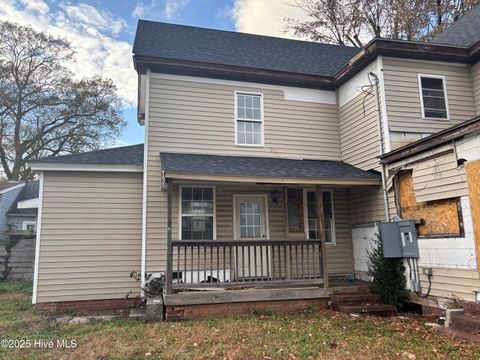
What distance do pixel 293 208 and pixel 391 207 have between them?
2.31 metres

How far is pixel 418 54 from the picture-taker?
25.9 feet

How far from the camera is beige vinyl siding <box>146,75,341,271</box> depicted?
7.79 metres

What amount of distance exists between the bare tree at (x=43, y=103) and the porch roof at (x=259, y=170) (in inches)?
683

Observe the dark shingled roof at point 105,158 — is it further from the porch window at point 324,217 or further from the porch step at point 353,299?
the porch step at point 353,299

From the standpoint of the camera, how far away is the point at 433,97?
8.12 m

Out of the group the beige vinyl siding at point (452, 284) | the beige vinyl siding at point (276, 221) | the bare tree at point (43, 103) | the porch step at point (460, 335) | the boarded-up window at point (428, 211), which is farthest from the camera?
the bare tree at point (43, 103)

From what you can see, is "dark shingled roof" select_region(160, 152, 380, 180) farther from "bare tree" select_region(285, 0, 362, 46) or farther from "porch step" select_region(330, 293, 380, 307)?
"bare tree" select_region(285, 0, 362, 46)

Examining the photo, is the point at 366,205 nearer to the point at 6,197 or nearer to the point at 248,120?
the point at 248,120

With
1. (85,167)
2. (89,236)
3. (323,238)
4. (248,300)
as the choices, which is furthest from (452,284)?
(85,167)

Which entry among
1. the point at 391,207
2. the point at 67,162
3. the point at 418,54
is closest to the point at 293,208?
the point at 391,207

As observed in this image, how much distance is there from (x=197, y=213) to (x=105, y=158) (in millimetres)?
2491

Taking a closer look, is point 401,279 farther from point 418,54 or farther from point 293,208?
point 418,54

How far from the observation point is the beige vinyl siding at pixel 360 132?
7.87 meters

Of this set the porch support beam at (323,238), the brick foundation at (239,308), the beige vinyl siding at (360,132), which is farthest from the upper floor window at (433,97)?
the brick foundation at (239,308)
